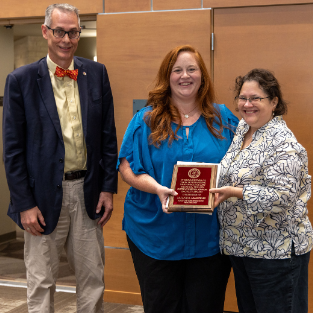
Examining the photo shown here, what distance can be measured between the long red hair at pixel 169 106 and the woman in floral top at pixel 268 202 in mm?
249

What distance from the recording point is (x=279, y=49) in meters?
3.19

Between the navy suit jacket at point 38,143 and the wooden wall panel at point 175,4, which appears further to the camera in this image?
the wooden wall panel at point 175,4

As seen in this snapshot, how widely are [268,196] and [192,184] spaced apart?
1.14 ft

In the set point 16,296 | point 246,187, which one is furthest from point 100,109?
point 16,296

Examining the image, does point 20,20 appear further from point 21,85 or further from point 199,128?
point 199,128

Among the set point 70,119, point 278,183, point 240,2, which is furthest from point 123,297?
point 240,2

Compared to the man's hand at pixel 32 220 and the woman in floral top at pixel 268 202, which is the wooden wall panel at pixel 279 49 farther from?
the man's hand at pixel 32 220

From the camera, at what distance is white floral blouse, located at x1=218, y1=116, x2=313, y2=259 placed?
1.81 m

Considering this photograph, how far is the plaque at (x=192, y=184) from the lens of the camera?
6.21 ft

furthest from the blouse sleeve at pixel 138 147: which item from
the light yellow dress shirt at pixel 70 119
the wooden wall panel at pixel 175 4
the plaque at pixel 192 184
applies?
the wooden wall panel at pixel 175 4

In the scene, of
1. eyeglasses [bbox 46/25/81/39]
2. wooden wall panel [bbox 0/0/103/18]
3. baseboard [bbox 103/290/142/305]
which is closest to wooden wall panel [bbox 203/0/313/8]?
wooden wall panel [bbox 0/0/103/18]

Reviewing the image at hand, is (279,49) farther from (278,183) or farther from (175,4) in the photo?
(278,183)

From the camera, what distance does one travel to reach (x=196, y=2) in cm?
330

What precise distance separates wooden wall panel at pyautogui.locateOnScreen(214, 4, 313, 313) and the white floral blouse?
135 cm
